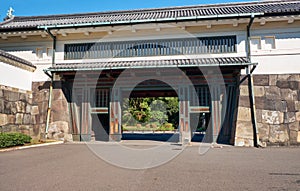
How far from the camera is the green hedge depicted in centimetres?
728

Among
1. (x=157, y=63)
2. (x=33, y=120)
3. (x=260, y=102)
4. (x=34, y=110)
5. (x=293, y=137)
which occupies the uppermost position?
(x=157, y=63)

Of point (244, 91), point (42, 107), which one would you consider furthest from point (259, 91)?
point (42, 107)

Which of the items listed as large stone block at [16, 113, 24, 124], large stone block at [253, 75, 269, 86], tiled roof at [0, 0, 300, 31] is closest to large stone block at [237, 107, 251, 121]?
large stone block at [253, 75, 269, 86]

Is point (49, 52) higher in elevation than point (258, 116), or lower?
higher

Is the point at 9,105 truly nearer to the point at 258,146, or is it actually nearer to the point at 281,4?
the point at 258,146

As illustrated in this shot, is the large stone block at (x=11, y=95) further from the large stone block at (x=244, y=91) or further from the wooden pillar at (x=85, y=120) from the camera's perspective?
the large stone block at (x=244, y=91)

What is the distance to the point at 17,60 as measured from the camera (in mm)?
9961

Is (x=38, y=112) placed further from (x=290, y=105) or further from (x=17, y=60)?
(x=290, y=105)

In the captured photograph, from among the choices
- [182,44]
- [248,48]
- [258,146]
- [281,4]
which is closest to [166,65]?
[182,44]

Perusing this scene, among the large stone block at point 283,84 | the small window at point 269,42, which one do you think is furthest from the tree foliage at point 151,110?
the large stone block at point 283,84

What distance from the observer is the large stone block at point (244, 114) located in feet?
30.9

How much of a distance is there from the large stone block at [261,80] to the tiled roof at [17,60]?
1025cm

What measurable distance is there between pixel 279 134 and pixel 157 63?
575cm

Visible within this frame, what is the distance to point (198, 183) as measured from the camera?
147 inches
